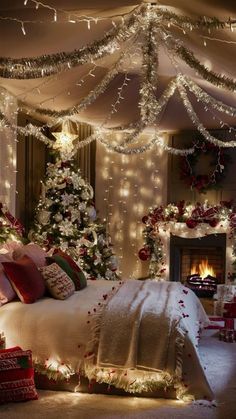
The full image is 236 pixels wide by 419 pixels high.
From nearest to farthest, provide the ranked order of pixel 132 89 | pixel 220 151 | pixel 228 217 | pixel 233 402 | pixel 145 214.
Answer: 1. pixel 233 402
2. pixel 132 89
3. pixel 228 217
4. pixel 220 151
5. pixel 145 214

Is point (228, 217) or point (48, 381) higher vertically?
point (228, 217)

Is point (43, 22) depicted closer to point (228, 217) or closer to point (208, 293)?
point (228, 217)

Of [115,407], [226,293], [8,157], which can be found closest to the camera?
[115,407]

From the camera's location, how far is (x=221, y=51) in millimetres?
4234

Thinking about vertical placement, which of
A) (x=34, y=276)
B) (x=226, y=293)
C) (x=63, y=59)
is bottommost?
(x=226, y=293)

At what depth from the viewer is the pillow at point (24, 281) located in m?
4.01

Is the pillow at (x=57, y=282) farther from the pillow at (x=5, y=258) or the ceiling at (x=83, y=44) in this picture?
the ceiling at (x=83, y=44)

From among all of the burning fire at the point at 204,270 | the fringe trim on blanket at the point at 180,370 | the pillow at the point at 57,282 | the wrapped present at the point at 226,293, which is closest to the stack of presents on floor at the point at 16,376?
the pillow at the point at 57,282

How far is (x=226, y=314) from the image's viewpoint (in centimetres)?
525

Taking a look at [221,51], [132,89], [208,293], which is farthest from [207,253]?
[221,51]

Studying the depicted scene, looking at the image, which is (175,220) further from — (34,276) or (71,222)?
(34,276)

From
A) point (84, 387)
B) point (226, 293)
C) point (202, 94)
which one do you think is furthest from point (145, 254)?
point (84, 387)

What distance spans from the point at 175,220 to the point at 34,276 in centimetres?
414

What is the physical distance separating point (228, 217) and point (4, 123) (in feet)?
14.4
